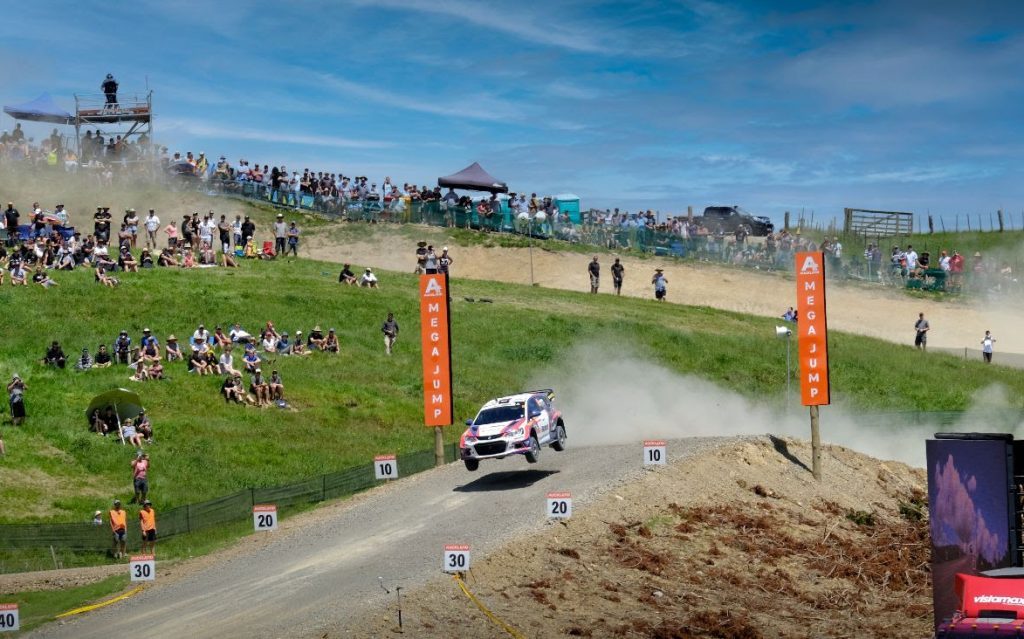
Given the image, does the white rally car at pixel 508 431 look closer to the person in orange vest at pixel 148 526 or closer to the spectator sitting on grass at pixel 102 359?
the person in orange vest at pixel 148 526

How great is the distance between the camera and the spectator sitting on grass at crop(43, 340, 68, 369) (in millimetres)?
41188

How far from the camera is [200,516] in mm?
32219

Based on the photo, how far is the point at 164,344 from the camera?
44.8 m

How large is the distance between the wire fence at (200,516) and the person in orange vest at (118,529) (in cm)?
40

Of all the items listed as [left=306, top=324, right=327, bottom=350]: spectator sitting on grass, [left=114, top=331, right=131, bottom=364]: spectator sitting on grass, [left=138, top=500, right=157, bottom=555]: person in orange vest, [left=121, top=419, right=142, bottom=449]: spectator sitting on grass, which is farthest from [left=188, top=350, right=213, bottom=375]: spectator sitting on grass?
[left=138, top=500, right=157, bottom=555]: person in orange vest

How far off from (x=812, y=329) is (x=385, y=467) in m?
12.2

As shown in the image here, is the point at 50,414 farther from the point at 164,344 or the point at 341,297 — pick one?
the point at 341,297

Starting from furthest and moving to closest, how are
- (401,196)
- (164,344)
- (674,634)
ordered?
(401,196) → (164,344) → (674,634)

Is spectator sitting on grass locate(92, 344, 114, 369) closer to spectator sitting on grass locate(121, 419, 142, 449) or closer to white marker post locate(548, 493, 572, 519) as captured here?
spectator sitting on grass locate(121, 419, 142, 449)

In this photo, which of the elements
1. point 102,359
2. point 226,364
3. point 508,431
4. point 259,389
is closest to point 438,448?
point 508,431

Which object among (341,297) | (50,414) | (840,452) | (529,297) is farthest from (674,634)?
(529,297)

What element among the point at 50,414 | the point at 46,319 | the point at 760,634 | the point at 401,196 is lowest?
the point at 760,634

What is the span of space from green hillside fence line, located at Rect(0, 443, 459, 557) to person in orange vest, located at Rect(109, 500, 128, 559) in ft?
1.32

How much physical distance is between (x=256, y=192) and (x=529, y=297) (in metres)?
19.8
